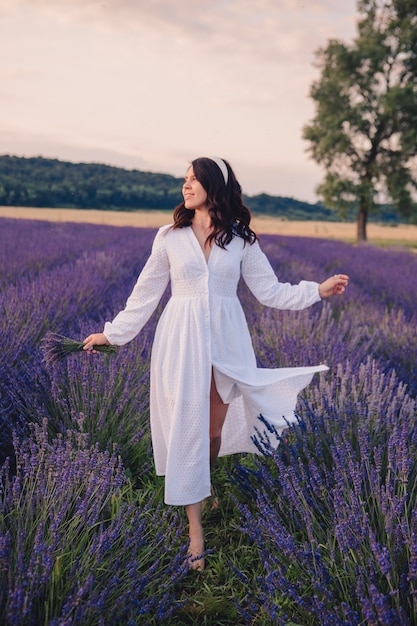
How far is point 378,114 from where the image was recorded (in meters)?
25.5

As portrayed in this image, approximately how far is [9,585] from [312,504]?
0.95 meters

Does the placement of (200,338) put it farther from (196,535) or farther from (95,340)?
(196,535)

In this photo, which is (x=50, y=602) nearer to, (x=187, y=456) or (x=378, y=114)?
(x=187, y=456)

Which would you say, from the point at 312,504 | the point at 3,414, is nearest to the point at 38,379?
the point at 3,414

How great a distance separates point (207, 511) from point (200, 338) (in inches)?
33.7

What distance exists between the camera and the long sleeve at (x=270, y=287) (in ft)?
8.19

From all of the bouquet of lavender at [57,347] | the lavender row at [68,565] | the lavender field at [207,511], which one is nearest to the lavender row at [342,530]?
the lavender field at [207,511]

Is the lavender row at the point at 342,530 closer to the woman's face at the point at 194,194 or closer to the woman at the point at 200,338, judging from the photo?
the woman at the point at 200,338

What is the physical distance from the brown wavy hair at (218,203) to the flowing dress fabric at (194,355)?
0.13 feet

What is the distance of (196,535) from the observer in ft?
7.29

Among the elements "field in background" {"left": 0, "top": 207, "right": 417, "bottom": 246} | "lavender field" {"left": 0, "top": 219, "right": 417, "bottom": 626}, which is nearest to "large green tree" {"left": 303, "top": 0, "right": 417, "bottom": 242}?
"field in background" {"left": 0, "top": 207, "right": 417, "bottom": 246}

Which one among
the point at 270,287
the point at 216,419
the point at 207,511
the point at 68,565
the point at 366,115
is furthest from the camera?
the point at 366,115

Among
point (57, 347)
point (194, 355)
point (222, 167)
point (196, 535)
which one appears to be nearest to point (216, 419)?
point (194, 355)

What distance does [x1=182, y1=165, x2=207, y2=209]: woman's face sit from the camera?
2316mm
